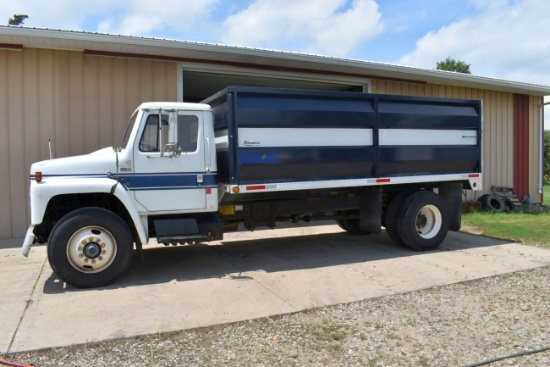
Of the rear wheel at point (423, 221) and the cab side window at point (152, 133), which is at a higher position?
the cab side window at point (152, 133)

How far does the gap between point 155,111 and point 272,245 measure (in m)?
3.45

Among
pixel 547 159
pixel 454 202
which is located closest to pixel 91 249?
pixel 454 202

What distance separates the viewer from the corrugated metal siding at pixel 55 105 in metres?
8.45

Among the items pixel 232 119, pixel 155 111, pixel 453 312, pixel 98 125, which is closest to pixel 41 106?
pixel 98 125

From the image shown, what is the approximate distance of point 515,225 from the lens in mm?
10547

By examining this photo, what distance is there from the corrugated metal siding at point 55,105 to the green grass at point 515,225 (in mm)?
7957

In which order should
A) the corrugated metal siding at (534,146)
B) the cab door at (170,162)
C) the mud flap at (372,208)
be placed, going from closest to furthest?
the cab door at (170,162), the mud flap at (372,208), the corrugated metal siding at (534,146)

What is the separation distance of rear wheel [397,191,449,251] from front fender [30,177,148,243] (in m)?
4.32

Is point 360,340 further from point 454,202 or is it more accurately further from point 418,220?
point 454,202

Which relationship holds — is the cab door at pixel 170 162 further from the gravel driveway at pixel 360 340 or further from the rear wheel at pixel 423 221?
the rear wheel at pixel 423 221

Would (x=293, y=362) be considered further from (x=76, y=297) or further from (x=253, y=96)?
(x=253, y=96)

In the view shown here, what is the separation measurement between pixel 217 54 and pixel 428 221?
538cm

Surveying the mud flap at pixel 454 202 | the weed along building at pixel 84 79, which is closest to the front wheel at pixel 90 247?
the weed along building at pixel 84 79

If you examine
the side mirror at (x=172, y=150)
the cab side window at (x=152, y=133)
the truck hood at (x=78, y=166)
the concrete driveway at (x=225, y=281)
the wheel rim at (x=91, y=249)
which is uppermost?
the cab side window at (x=152, y=133)
